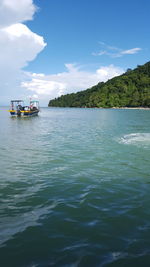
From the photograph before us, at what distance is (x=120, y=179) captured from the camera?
1148 centimetres

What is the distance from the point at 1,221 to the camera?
23.6 feet

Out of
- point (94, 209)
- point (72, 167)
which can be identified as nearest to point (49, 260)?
point (94, 209)

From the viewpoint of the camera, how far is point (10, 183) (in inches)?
427

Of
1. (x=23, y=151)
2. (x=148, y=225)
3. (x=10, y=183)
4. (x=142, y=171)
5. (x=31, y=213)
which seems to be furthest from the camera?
(x=23, y=151)

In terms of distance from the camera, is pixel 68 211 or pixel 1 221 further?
pixel 68 211

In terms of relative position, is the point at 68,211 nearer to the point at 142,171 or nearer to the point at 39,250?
the point at 39,250

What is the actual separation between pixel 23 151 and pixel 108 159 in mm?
7282

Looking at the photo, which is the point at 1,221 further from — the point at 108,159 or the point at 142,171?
the point at 108,159

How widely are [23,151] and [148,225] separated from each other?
44.1ft

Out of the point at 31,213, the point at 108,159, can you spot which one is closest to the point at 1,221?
the point at 31,213

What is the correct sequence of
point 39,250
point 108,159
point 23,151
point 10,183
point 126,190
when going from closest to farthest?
point 39,250, point 126,190, point 10,183, point 108,159, point 23,151

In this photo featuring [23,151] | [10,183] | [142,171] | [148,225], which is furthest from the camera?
[23,151]

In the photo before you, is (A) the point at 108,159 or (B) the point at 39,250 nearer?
(B) the point at 39,250

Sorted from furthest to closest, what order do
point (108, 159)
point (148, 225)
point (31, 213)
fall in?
1. point (108, 159)
2. point (31, 213)
3. point (148, 225)
